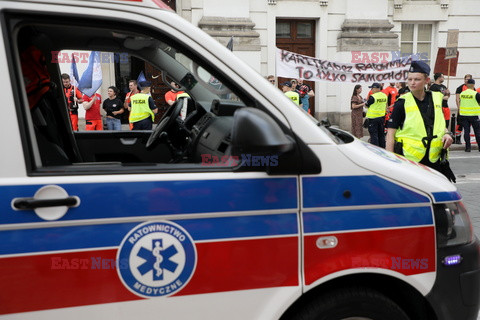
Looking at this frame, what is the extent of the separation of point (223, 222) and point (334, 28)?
14968mm

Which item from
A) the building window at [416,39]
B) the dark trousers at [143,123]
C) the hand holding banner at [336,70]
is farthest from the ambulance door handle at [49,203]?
the building window at [416,39]

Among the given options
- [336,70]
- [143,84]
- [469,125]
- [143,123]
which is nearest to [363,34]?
[469,125]

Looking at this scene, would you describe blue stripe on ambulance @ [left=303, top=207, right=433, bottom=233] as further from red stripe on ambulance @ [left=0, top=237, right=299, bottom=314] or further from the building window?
the building window

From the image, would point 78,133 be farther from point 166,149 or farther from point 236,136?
point 236,136

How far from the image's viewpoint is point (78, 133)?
319cm

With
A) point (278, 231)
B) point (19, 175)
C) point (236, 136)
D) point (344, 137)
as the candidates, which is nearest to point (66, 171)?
point (19, 175)

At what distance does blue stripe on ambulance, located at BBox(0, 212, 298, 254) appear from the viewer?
5.27 feet

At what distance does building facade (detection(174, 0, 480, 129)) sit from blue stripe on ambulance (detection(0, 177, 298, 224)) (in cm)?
1275

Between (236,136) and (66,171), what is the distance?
0.67 metres

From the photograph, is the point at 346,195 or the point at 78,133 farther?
the point at 78,133

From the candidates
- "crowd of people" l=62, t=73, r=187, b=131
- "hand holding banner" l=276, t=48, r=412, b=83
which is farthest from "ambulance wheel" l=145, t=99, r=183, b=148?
"hand holding banner" l=276, t=48, r=412, b=83

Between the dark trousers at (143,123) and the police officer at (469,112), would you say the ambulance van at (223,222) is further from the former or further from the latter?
the police officer at (469,112)

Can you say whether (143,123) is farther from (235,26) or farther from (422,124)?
(422,124)

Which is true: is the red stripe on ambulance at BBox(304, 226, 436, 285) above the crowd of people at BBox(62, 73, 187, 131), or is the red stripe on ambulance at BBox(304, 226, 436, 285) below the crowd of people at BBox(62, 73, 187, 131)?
above
